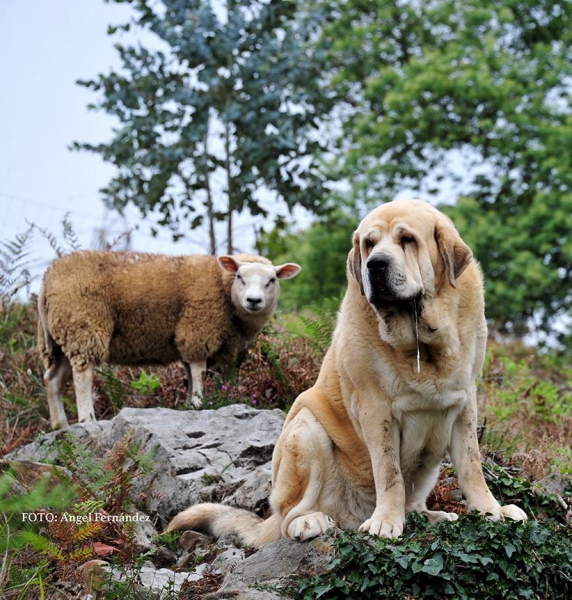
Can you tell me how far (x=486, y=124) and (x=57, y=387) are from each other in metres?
15.6

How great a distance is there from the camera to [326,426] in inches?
203

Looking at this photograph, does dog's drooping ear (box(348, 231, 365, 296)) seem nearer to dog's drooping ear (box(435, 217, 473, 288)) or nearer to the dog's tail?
dog's drooping ear (box(435, 217, 473, 288))

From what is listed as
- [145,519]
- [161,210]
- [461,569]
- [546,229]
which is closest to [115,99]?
[161,210]

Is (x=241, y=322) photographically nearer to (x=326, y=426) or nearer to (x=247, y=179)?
(x=247, y=179)

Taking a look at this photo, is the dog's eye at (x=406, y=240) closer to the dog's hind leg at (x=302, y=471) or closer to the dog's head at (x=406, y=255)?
the dog's head at (x=406, y=255)

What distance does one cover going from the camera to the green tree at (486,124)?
20547 mm

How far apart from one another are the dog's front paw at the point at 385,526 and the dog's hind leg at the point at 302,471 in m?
0.39

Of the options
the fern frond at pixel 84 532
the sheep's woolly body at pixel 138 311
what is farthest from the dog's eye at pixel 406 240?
the sheep's woolly body at pixel 138 311

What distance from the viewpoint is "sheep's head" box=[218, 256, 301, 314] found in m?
9.04

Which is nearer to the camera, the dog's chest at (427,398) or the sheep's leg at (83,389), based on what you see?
the dog's chest at (427,398)

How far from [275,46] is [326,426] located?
8.35 meters

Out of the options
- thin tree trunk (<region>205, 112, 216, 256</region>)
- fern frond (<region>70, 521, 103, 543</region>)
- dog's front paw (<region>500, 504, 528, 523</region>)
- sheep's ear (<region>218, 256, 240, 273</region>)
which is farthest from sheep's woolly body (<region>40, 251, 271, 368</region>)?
dog's front paw (<region>500, 504, 528, 523</region>)

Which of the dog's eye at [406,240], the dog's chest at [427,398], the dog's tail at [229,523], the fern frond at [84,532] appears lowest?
the dog's tail at [229,523]

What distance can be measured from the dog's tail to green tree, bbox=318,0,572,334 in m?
14.5
